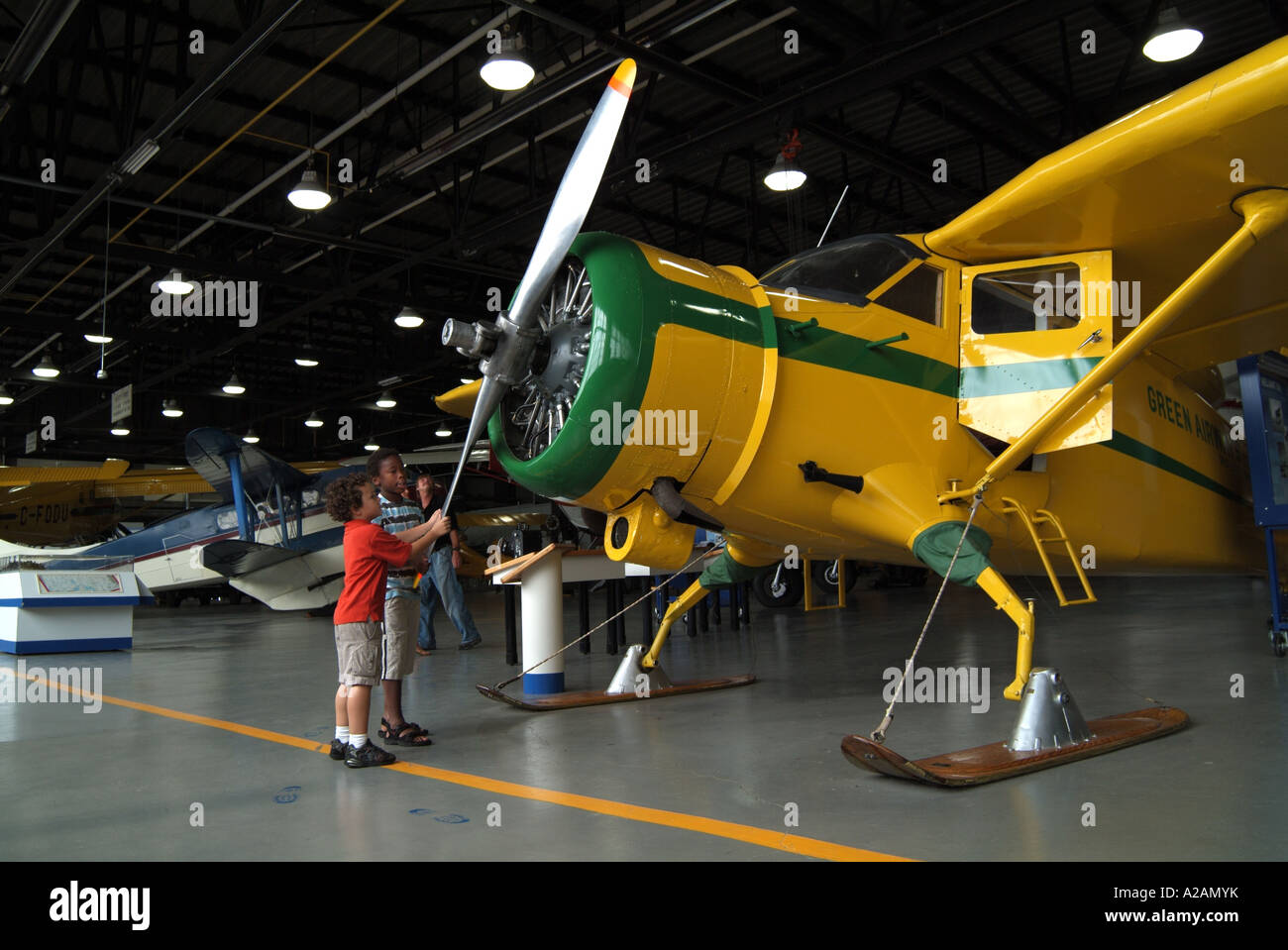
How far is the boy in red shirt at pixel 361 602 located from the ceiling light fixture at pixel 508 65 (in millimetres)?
5773

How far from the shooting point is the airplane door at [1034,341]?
182 inches

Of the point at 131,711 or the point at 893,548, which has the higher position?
the point at 893,548

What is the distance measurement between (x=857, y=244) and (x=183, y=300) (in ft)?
61.7

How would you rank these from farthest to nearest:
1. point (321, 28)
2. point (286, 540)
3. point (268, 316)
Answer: point (268, 316) < point (286, 540) < point (321, 28)

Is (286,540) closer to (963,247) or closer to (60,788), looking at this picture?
(60,788)

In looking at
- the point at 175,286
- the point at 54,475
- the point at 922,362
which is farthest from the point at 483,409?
the point at 54,475

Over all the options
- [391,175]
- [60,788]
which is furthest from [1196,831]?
[391,175]

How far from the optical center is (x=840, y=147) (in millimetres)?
13219

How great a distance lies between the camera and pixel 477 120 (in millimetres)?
12234

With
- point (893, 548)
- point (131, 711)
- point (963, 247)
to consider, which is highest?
point (963, 247)

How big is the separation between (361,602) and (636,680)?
2264 mm

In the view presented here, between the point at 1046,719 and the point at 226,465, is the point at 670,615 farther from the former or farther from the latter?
the point at 226,465

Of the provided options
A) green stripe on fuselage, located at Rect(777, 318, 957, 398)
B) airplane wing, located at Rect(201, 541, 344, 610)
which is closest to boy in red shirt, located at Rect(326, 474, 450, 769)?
green stripe on fuselage, located at Rect(777, 318, 957, 398)

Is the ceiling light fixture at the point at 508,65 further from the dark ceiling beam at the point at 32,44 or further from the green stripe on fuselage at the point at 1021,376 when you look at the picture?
the green stripe on fuselage at the point at 1021,376
